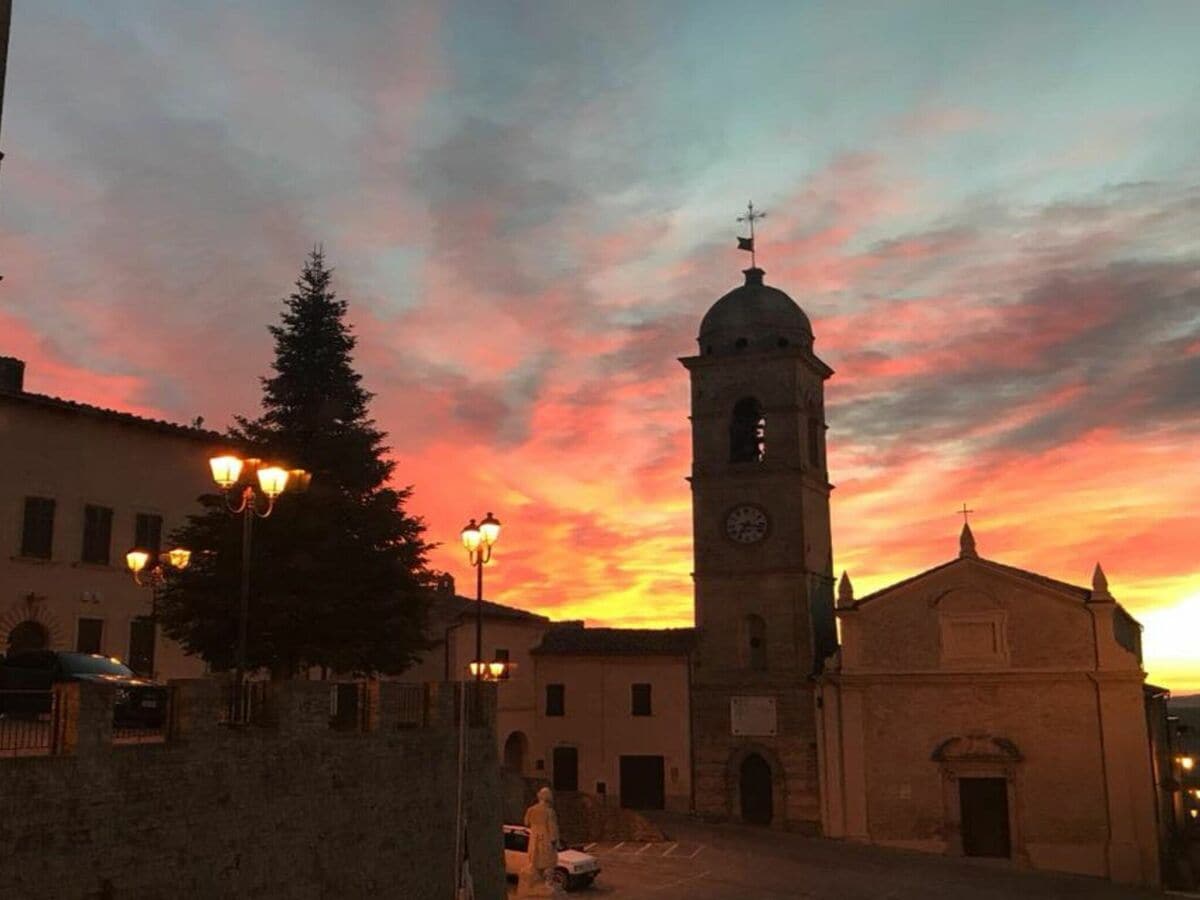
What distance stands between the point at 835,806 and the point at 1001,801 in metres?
6.36

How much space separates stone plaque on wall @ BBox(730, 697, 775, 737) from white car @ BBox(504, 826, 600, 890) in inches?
681

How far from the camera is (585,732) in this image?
51000 millimetres

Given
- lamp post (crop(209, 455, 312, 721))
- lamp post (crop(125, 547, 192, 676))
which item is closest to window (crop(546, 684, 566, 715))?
lamp post (crop(125, 547, 192, 676))

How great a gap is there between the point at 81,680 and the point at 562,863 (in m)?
17.5

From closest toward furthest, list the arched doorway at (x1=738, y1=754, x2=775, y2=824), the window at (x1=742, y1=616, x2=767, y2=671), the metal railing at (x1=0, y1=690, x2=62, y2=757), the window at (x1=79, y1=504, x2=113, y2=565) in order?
1. the metal railing at (x1=0, y1=690, x2=62, y2=757)
2. the window at (x1=79, y1=504, x2=113, y2=565)
3. the arched doorway at (x1=738, y1=754, x2=775, y2=824)
4. the window at (x1=742, y1=616, x2=767, y2=671)

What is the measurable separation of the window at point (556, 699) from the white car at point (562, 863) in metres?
19.9

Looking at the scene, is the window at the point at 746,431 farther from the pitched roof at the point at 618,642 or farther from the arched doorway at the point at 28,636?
the arched doorway at the point at 28,636

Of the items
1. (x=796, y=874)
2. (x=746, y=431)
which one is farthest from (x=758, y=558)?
(x=796, y=874)

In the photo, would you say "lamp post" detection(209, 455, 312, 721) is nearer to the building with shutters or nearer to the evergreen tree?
the evergreen tree

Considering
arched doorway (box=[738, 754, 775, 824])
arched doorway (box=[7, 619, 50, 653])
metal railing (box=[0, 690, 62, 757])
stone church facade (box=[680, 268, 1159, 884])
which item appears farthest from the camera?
arched doorway (box=[738, 754, 775, 824])

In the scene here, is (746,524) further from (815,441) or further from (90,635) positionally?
(90,635)

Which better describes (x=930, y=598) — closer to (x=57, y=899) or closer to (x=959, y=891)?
(x=959, y=891)

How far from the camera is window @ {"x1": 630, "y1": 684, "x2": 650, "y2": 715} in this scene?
5012cm

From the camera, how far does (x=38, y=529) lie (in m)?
31.9
